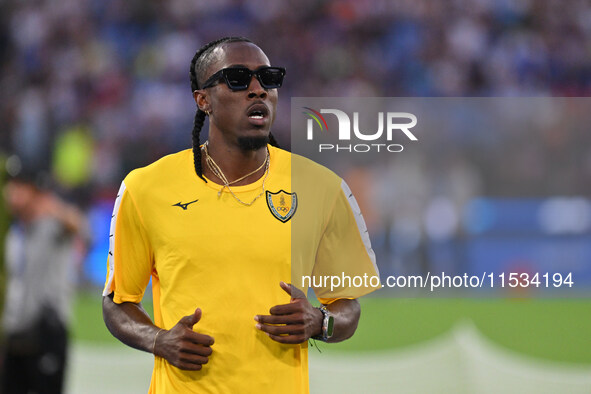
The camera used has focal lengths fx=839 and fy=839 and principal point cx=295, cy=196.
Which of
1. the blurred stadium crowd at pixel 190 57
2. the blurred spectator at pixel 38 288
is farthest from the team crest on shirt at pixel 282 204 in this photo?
the blurred stadium crowd at pixel 190 57

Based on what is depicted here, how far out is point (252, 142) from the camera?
3.06 meters

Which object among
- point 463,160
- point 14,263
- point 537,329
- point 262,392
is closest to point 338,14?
point 537,329

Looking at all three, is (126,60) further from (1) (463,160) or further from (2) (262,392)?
(2) (262,392)

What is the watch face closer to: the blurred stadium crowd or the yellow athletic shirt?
the yellow athletic shirt

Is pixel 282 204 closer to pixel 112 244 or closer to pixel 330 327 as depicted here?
pixel 330 327

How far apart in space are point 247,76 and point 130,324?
0.98 m

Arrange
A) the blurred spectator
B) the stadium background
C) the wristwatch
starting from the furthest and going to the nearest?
the stadium background → the blurred spectator → the wristwatch

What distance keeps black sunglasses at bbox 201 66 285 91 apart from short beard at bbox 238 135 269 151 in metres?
0.19

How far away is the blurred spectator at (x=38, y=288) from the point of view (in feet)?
20.8

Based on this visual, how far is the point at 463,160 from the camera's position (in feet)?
15.8

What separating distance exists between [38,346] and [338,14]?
12523mm

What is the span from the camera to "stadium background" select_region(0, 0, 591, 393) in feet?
22.8

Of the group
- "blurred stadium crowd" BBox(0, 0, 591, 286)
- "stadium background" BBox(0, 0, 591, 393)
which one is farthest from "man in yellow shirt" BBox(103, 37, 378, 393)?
"blurred stadium crowd" BBox(0, 0, 591, 286)

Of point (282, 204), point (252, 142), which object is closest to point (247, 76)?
point (252, 142)
